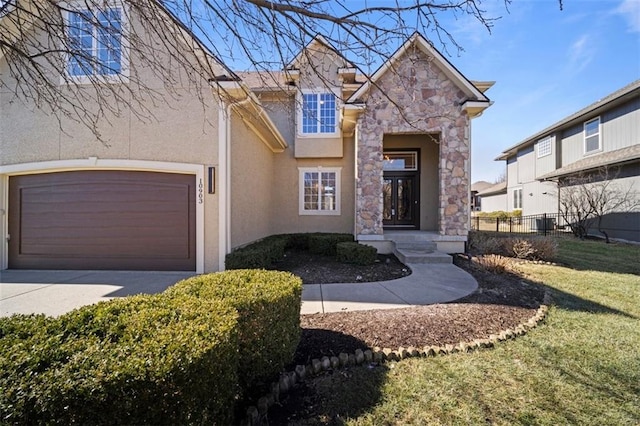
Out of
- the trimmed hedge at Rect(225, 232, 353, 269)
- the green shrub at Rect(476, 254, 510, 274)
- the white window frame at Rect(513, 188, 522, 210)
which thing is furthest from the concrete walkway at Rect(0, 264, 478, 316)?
the white window frame at Rect(513, 188, 522, 210)

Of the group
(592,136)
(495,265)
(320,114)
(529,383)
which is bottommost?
(529,383)

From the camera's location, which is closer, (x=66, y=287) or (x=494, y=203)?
(x=66, y=287)

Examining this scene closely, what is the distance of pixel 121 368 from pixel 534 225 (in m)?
23.7

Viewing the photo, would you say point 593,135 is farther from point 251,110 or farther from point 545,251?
point 251,110

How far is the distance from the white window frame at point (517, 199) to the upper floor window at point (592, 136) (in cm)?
705

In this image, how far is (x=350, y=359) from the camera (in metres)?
3.12

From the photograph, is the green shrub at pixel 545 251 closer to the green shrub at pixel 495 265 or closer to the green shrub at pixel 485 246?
the green shrub at pixel 485 246

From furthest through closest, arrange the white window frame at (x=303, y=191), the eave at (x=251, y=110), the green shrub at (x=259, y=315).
Answer: the white window frame at (x=303, y=191) → the eave at (x=251, y=110) → the green shrub at (x=259, y=315)

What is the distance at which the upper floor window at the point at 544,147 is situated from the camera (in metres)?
19.6

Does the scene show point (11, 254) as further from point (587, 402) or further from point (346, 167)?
point (587, 402)

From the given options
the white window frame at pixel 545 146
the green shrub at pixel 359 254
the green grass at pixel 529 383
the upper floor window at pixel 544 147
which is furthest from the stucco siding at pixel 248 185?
the upper floor window at pixel 544 147

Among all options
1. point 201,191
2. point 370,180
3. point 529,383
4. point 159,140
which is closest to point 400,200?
point 370,180

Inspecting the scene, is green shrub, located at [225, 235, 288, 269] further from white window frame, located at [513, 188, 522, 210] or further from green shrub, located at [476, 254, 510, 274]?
white window frame, located at [513, 188, 522, 210]

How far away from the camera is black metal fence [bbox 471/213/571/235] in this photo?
16.8m
